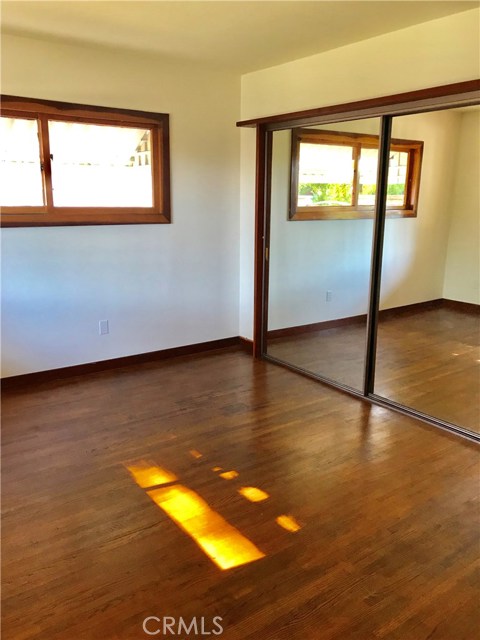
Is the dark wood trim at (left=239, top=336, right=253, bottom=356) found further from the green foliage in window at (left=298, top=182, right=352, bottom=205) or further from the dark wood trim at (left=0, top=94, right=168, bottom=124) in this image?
the dark wood trim at (left=0, top=94, right=168, bottom=124)

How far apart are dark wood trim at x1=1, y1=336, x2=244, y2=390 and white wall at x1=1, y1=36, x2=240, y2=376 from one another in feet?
0.17

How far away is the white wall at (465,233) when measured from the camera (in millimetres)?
5234

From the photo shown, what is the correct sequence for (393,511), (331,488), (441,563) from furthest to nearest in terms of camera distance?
1. (331,488)
2. (393,511)
3. (441,563)

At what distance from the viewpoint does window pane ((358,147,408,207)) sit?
3945mm

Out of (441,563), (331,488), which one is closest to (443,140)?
(331,488)

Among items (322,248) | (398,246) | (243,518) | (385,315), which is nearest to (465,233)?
(398,246)

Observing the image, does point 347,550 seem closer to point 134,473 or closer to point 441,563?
point 441,563

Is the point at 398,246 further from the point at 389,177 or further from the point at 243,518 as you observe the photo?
the point at 243,518

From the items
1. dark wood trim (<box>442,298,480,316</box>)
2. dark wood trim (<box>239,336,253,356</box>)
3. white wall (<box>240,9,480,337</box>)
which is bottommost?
dark wood trim (<box>239,336,253,356</box>)

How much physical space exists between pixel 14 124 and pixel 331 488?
131 inches

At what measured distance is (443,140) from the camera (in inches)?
197

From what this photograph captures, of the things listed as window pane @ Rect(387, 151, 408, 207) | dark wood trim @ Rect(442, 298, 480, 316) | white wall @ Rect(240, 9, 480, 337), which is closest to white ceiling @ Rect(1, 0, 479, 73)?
white wall @ Rect(240, 9, 480, 337)

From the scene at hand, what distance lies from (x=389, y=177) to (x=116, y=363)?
2767mm

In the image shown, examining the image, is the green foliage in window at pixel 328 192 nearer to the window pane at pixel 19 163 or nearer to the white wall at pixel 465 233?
the white wall at pixel 465 233
